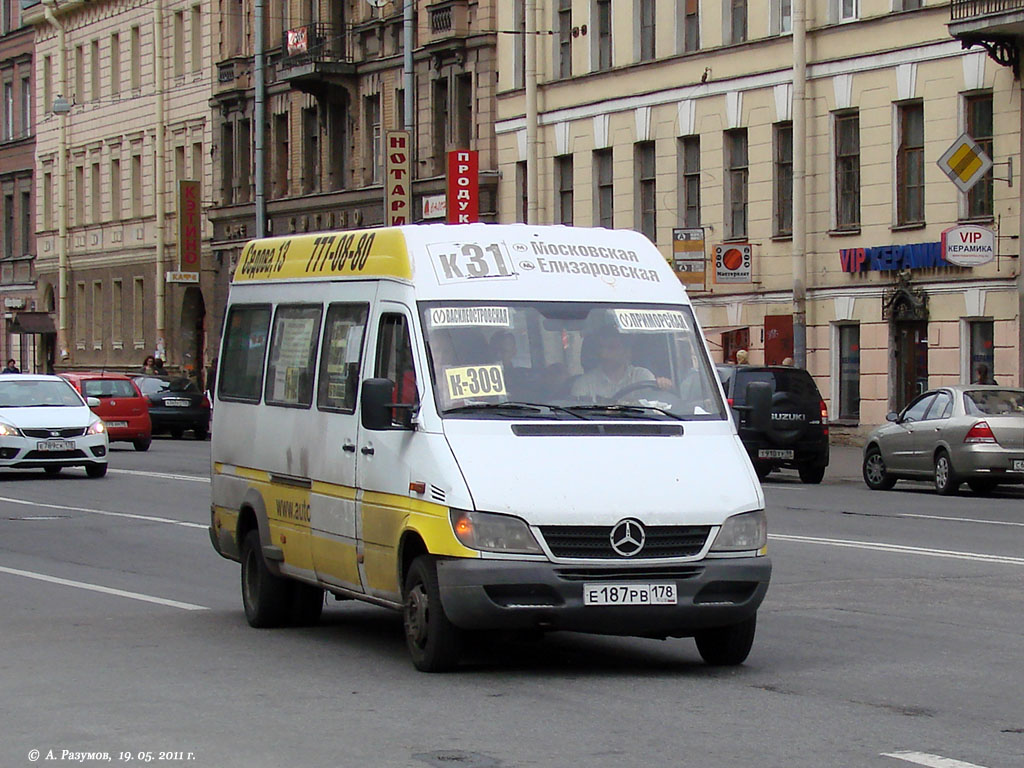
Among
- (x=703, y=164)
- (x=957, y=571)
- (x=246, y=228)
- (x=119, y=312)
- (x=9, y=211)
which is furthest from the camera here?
(x=9, y=211)

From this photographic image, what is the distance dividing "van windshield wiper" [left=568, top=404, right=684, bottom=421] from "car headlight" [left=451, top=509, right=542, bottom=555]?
3.10 ft

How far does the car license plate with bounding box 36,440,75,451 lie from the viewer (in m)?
29.9

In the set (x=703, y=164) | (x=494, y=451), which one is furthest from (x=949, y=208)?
(x=494, y=451)

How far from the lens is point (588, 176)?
1838 inches

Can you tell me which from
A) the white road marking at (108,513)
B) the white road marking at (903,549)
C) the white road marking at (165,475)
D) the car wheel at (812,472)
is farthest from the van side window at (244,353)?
the car wheel at (812,472)

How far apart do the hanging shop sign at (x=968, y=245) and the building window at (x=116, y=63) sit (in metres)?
43.1

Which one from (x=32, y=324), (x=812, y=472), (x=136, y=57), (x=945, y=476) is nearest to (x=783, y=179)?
(x=812, y=472)

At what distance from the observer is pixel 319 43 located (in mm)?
56500

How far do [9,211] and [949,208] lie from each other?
5209cm

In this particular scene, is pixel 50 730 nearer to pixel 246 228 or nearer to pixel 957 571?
pixel 957 571

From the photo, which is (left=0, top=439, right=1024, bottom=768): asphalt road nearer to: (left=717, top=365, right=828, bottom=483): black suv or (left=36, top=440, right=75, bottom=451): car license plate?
(left=717, top=365, right=828, bottom=483): black suv

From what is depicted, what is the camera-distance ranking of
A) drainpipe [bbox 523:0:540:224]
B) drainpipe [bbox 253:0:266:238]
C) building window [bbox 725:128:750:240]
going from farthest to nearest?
1. drainpipe [bbox 253:0:266:238]
2. drainpipe [bbox 523:0:540:224]
3. building window [bbox 725:128:750:240]

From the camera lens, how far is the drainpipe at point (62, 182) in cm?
7400

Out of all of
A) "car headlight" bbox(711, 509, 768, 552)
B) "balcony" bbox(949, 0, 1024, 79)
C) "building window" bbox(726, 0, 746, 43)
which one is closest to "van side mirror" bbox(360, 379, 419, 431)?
"car headlight" bbox(711, 509, 768, 552)
